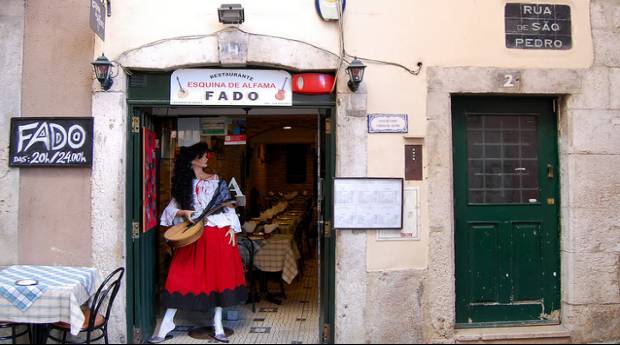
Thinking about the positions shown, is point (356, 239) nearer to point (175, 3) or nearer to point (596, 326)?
point (596, 326)

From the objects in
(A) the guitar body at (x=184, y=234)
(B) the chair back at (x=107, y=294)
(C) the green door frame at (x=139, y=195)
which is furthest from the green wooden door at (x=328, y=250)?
(B) the chair back at (x=107, y=294)

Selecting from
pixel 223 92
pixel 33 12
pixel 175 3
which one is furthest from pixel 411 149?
pixel 33 12

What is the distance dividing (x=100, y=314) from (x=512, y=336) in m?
3.67

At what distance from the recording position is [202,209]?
507 centimetres

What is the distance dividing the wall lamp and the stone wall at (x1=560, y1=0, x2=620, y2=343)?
10.3 ft

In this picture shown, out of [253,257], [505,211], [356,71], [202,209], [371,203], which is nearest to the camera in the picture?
[356,71]

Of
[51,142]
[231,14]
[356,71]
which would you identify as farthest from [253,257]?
[231,14]

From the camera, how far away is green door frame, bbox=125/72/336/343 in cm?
470

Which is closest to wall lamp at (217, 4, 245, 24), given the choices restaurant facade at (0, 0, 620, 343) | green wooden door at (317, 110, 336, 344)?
restaurant facade at (0, 0, 620, 343)

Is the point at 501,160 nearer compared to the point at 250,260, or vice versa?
the point at 501,160

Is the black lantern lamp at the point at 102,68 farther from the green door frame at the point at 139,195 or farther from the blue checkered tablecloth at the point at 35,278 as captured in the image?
the blue checkered tablecloth at the point at 35,278

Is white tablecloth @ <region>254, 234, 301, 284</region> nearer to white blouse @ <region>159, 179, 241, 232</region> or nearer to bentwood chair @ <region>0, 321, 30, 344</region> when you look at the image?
white blouse @ <region>159, 179, 241, 232</region>

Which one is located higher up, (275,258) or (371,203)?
(371,203)

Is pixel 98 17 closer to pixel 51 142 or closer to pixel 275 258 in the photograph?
pixel 51 142
